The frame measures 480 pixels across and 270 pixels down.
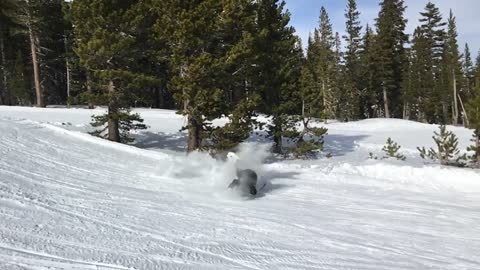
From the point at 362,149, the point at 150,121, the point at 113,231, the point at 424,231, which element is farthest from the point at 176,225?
the point at 150,121

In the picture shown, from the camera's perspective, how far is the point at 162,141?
23.7 meters

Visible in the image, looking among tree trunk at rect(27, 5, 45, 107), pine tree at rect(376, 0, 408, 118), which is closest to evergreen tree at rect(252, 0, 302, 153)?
tree trunk at rect(27, 5, 45, 107)

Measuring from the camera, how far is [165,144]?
23.0 m

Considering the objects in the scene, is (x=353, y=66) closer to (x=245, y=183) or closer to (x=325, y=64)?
(x=325, y=64)

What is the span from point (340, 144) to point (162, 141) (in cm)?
1193

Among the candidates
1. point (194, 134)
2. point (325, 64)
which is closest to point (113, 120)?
point (194, 134)

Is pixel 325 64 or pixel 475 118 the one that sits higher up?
pixel 325 64

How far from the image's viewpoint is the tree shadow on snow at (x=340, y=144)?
26594 millimetres

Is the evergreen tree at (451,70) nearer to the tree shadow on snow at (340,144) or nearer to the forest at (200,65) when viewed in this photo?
the tree shadow on snow at (340,144)

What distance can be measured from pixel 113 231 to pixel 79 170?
593cm

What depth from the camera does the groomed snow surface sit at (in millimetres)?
6762

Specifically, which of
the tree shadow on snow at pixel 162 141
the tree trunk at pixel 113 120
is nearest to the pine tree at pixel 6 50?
the tree shadow on snow at pixel 162 141

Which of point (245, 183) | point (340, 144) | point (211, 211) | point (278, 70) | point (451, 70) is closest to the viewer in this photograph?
point (211, 211)

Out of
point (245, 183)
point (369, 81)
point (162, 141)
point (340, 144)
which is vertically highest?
point (369, 81)
